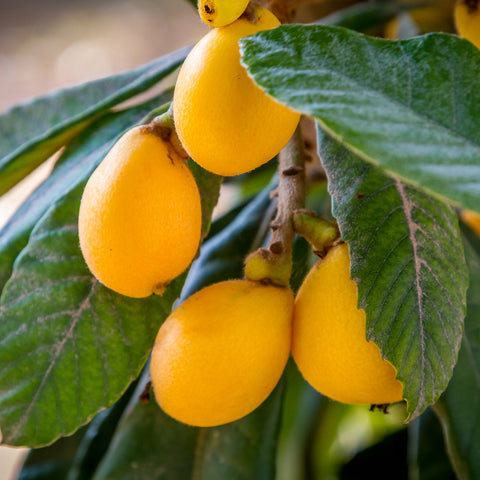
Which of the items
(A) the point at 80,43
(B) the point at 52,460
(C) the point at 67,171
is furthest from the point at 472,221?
(A) the point at 80,43

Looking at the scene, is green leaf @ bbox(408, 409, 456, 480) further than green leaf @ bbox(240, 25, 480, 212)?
Yes

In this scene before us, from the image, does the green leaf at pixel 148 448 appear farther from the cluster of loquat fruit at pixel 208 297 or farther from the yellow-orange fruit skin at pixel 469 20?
the yellow-orange fruit skin at pixel 469 20

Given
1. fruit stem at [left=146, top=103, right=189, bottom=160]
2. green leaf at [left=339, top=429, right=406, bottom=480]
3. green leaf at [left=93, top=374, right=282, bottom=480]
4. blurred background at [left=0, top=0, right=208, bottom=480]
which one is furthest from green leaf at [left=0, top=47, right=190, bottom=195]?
blurred background at [left=0, top=0, right=208, bottom=480]

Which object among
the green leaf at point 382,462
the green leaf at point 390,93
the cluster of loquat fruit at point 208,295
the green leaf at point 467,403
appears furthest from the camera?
the green leaf at point 382,462

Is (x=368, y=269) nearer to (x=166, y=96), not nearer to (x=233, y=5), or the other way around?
(x=233, y=5)

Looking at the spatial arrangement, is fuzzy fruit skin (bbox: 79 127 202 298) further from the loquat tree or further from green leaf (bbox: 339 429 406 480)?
green leaf (bbox: 339 429 406 480)

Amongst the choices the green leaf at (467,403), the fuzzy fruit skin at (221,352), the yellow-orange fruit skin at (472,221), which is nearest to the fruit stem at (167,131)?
the fuzzy fruit skin at (221,352)

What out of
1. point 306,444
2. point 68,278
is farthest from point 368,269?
point 306,444
